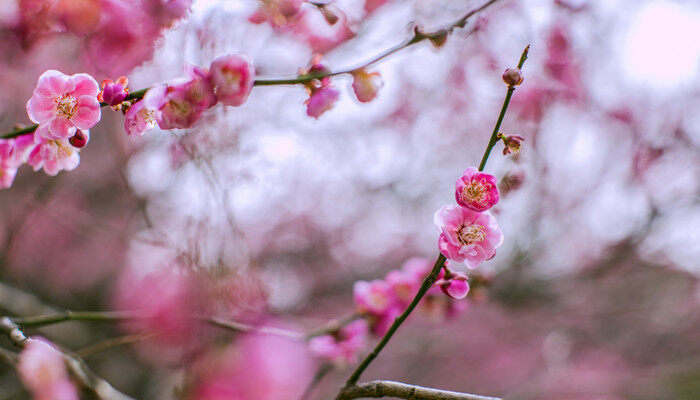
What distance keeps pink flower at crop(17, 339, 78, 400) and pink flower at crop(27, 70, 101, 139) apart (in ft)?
1.43

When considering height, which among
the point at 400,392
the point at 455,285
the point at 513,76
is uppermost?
the point at 513,76

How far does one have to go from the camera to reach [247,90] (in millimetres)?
949

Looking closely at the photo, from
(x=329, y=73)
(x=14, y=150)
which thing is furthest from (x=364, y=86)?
(x=14, y=150)

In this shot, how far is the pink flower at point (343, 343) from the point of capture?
1670 mm

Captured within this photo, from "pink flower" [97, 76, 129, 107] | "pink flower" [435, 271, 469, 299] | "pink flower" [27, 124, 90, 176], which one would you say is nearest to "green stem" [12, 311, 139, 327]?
"pink flower" [27, 124, 90, 176]

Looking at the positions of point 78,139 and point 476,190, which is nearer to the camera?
point 476,190

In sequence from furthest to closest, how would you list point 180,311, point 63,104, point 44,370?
point 180,311, point 44,370, point 63,104

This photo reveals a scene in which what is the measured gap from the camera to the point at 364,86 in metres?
1.08

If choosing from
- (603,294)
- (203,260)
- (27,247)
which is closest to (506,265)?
(603,294)

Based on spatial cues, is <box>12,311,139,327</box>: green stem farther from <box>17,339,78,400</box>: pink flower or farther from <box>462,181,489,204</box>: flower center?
<box>462,181,489,204</box>: flower center

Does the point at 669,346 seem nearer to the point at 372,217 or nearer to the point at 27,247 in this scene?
the point at 372,217

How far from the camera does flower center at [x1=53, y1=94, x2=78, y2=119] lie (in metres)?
0.96

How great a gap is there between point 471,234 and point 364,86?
389 millimetres

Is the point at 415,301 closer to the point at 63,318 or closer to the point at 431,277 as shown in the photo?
the point at 431,277
